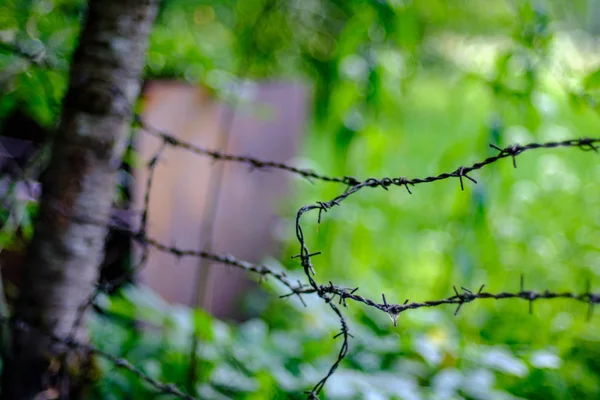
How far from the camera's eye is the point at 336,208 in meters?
2.13

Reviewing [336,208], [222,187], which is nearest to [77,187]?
[336,208]

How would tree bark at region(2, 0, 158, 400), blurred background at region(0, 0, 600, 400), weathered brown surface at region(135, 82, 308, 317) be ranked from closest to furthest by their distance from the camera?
1. tree bark at region(2, 0, 158, 400)
2. blurred background at region(0, 0, 600, 400)
3. weathered brown surface at region(135, 82, 308, 317)

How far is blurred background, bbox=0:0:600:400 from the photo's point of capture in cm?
127

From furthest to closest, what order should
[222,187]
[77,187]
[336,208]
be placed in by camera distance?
[222,187]
[336,208]
[77,187]

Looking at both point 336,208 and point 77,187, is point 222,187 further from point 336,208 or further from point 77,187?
point 77,187

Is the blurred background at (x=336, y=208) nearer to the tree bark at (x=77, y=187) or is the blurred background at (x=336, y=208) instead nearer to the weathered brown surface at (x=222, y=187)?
the weathered brown surface at (x=222, y=187)

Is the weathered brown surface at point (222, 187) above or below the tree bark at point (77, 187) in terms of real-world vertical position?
above

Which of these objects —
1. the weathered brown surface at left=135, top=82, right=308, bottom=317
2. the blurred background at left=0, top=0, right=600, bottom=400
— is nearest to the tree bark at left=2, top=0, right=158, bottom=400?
the blurred background at left=0, top=0, right=600, bottom=400

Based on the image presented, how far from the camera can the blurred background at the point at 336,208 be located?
127cm

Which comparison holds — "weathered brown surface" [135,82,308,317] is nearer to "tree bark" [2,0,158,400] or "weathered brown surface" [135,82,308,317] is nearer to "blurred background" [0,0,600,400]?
"blurred background" [0,0,600,400]

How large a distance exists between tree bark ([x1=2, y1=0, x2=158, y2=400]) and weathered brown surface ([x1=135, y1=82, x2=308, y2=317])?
2.54ft

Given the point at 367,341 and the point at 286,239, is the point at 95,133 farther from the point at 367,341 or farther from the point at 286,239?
the point at 286,239

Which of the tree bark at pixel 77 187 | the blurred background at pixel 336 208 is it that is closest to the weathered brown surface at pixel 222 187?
the blurred background at pixel 336 208

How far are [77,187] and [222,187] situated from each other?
1.52 metres
